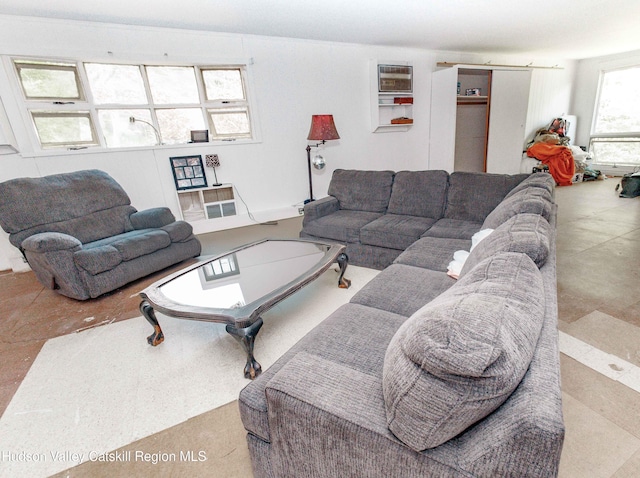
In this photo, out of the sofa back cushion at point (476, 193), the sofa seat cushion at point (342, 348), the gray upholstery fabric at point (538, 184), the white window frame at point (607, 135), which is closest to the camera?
the sofa seat cushion at point (342, 348)

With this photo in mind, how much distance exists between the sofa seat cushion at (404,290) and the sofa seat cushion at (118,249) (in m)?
2.05

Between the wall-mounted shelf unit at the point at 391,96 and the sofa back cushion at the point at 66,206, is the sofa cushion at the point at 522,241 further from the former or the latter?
the wall-mounted shelf unit at the point at 391,96

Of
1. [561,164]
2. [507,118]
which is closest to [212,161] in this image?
[507,118]

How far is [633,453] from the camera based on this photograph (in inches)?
44.4

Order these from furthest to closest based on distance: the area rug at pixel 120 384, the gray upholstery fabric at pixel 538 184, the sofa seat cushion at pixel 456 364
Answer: the gray upholstery fabric at pixel 538 184, the area rug at pixel 120 384, the sofa seat cushion at pixel 456 364

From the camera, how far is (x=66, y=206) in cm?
284

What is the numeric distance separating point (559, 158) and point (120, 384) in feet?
23.8

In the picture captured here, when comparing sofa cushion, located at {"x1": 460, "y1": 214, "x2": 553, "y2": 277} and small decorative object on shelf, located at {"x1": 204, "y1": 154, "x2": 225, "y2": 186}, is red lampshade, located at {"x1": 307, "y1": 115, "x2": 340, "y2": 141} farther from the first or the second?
sofa cushion, located at {"x1": 460, "y1": 214, "x2": 553, "y2": 277}

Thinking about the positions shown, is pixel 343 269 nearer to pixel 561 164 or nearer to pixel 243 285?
pixel 243 285

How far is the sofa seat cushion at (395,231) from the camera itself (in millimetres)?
2547

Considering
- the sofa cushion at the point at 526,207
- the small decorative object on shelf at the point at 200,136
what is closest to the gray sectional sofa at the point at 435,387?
the sofa cushion at the point at 526,207

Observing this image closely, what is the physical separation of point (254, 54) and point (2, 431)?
13.5ft

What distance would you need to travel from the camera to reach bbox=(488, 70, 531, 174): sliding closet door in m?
5.23

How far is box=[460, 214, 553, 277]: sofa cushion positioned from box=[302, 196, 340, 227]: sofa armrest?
1.90 metres
